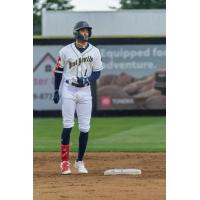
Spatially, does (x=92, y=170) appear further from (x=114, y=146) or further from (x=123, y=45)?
(x=123, y=45)

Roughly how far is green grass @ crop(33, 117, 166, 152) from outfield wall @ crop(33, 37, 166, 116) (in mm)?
855

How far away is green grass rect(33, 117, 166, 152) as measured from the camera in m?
16.8

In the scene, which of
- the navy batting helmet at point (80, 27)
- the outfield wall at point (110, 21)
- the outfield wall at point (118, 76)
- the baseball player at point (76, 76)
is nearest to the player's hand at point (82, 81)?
the baseball player at point (76, 76)

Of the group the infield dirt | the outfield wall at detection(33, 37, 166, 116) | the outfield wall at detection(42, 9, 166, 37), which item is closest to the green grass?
the outfield wall at detection(33, 37, 166, 116)

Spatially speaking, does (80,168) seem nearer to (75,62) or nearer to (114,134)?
(75,62)

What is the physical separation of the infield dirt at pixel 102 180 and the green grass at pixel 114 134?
1.76 m

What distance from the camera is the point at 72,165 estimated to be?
519 inches

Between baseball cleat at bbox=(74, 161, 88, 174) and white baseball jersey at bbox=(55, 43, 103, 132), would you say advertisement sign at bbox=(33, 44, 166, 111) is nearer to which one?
baseball cleat at bbox=(74, 161, 88, 174)

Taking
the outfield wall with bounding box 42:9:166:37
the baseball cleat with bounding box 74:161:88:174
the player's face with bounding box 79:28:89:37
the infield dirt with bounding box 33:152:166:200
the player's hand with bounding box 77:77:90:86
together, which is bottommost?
the infield dirt with bounding box 33:152:166:200

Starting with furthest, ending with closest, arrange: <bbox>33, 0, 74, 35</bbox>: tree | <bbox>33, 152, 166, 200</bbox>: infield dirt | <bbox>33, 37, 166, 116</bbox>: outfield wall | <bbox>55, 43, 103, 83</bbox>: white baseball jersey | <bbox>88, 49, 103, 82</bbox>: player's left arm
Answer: <bbox>33, 0, 74, 35</bbox>: tree < <bbox>33, 37, 166, 116</bbox>: outfield wall < <bbox>88, 49, 103, 82</bbox>: player's left arm < <bbox>55, 43, 103, 83</bbox>: white baseball jersey < <bbox>33, 152, 166, 200</bbox>: infield dirt

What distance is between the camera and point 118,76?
2705cm

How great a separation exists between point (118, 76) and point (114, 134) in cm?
724

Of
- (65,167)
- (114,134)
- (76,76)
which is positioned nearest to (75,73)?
(76,76)

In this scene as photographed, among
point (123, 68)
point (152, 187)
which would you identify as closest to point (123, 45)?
point (123, 68)
